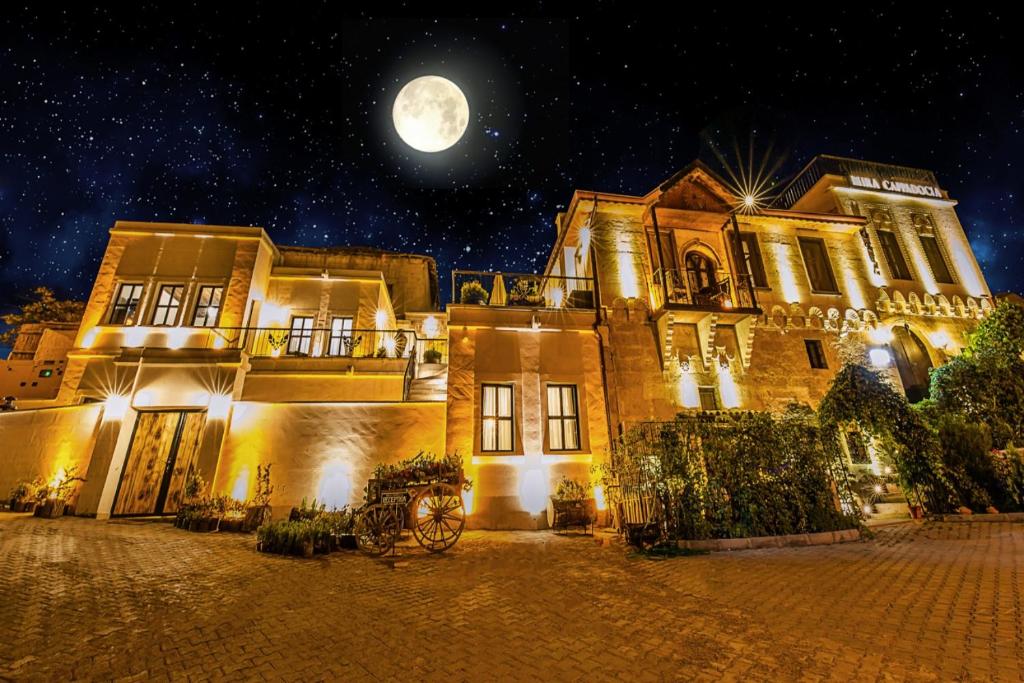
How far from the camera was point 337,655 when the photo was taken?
3.58 m

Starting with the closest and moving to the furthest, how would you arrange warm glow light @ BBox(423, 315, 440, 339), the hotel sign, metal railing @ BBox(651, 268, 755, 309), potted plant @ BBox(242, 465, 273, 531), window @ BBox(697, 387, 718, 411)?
potted plant @ BBox(242, 465, 273, 531), window @ BBox(697, 387, 718, 411), metal railing @ BBox(651, 268, 755, 309), the hotel sign, warm glow light @ BBox(423, 315, 440, 339)

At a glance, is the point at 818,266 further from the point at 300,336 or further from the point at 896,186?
the point at 300,336

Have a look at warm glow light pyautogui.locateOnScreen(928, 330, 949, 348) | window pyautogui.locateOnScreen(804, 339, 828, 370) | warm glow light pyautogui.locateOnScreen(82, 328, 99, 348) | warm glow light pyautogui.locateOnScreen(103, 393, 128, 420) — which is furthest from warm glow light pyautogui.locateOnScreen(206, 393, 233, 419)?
warm glow light pyautogui.locateOnScreen(928, 330, 949, 348)

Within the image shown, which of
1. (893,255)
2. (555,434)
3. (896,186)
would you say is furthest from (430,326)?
(896,186)

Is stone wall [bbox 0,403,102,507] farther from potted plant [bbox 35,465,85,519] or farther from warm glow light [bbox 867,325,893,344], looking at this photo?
warm glow light [bbox 867,325,893,344]

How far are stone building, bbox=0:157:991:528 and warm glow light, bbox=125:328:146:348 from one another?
0.05 meters

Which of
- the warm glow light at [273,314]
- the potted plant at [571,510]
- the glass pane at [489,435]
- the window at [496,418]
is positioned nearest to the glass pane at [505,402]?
the window at [496,418]

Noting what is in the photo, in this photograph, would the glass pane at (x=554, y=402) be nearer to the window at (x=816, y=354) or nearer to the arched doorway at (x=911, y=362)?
the window at (x=816, y=354)

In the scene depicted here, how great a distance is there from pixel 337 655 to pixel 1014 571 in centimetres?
870

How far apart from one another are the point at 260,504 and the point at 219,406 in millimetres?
3337

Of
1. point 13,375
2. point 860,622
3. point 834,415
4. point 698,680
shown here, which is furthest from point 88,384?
point 834,415

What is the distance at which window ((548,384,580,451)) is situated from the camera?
37.5 feet

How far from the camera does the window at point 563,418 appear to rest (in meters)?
11.4

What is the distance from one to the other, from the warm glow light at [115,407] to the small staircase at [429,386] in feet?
26.4
